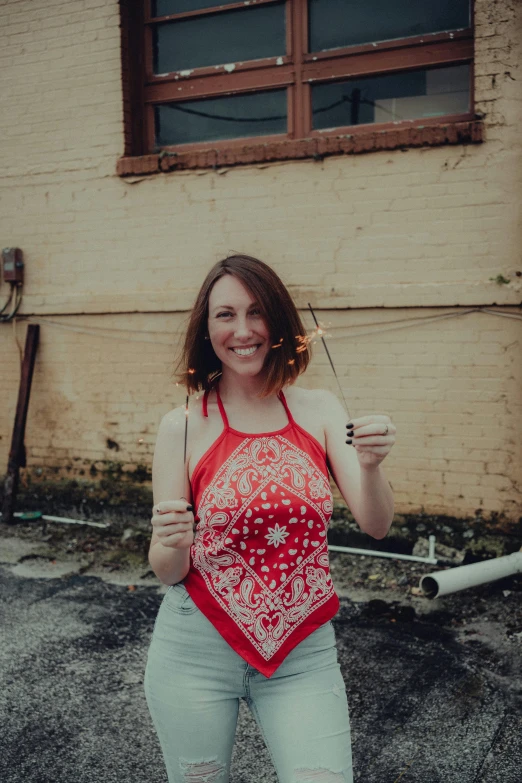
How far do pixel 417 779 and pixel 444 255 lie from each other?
11.7 feet

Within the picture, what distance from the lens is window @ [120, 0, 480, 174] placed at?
5.35m

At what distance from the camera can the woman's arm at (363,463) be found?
6.15 ft

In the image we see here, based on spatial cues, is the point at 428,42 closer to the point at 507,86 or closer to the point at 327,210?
the point at 507,86

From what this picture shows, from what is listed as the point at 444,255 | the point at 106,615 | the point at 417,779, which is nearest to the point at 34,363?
the point at 106,615

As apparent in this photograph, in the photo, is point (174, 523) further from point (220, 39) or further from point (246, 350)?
point (220, 39)

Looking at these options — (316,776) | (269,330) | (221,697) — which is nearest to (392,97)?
(269,330)

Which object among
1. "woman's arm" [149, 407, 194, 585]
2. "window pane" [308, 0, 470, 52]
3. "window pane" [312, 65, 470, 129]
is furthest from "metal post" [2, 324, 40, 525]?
"woman's arm" [149, 407, 194, 585]

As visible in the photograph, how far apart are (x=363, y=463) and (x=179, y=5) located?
18.6 feet

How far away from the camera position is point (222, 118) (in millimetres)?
6105

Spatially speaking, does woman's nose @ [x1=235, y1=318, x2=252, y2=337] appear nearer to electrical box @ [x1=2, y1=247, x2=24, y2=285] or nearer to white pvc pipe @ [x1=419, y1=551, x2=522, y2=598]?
white pvc pipe @ [x1=419, y1=551, x2=522, y2=598]

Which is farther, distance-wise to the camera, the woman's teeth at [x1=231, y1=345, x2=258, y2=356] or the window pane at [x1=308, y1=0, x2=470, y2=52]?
the window pane at [x1=308, y1=0, x2=470, y2=52]

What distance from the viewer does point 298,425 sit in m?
2.14

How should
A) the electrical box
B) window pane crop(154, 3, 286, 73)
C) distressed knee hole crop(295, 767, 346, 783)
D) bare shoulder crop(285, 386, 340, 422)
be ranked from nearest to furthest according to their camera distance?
distressed knee hole crop(295, 767, 346, 783) → bare shoulder crop(285, 386, 340, 422) → window pane crop(154, 3, 286, 73) → the electrical box

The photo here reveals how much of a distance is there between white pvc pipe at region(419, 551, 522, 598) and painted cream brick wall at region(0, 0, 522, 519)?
1.89 feet
